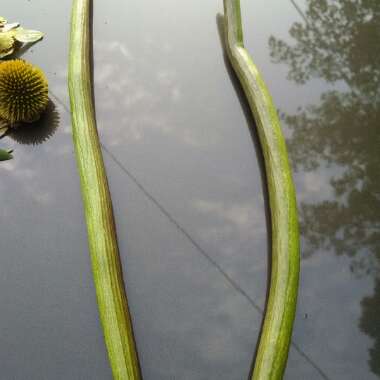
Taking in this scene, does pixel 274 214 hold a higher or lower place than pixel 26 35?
lower

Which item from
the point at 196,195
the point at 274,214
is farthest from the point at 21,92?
the point at 274,214

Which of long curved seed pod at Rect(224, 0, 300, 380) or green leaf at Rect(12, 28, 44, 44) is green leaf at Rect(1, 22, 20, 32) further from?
long curved seed pod at Rect(224, 0, 300, 380)

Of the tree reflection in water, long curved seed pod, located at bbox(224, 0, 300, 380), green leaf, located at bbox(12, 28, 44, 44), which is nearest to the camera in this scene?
long curved seed pod, located at bbox(224, 0, 300, 380)

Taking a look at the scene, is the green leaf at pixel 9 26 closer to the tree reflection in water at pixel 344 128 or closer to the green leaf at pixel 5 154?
the green leaf at pixel 5 154

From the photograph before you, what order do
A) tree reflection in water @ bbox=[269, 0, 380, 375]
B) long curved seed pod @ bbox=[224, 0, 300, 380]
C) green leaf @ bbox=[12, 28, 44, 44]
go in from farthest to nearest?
green leaf @ bbox=[12, 28, 44, 44], tree reflection in water @ bbox=[269, 0, 380, 375], long curved seed pod @ bbox=[224, 0, 300, 380]

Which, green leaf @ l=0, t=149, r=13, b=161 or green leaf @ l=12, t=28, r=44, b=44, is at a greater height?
green leaf @ l=12, t=28, r=44, b=44

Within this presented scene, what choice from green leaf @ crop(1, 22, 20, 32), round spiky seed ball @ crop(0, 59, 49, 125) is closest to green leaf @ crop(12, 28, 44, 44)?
green leaf @ crop(1, 22, 20, 32)

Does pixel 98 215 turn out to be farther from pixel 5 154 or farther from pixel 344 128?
pixel 344 128
